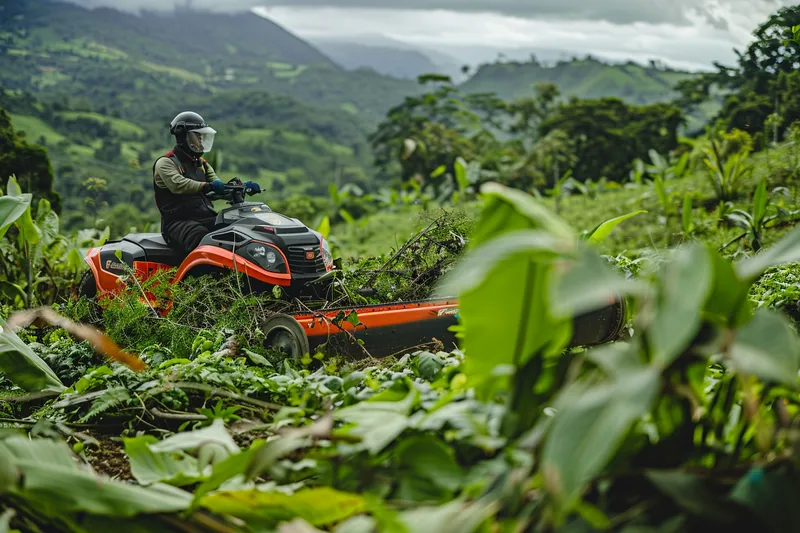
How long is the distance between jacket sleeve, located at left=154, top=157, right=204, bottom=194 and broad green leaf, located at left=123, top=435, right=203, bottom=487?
13.9 ft

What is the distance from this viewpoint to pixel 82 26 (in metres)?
149

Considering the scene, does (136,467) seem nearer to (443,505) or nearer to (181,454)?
(181,454)

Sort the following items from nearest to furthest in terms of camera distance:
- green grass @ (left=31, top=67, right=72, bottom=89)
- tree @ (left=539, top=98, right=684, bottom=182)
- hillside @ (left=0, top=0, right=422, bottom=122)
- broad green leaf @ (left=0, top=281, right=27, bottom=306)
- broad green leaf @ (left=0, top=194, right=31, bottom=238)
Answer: broad green leaf @ (left=0, top=194, right=31, bottom=238) → broad green leaf @ (left=0, top=281, right=27, bottom=306) → tree @ (left=539, top=98, right=684, bottom=182) → green grass @ (left=31, top=67, right=72, bottom=89) → hillside @ (left=0, top=0, right=422, bottom=122)

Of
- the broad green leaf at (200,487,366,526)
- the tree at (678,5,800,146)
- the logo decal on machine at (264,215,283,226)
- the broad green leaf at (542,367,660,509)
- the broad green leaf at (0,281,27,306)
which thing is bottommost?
the broad green leaf at (0,281,27,306)

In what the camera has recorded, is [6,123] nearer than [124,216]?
Yes

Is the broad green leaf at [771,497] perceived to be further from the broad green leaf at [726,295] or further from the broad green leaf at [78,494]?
the broad green leaf at [78,494]

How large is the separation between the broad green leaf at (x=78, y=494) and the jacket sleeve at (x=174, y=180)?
178 inches

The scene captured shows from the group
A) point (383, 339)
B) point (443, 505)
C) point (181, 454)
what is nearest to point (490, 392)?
point (443, 505)

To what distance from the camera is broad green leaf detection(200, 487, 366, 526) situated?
1.47m

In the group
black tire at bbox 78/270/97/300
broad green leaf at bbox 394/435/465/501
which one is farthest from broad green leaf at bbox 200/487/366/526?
black tire at bbox 78/270/97/300

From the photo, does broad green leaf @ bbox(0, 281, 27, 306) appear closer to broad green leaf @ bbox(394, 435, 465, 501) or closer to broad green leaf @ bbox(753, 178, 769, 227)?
broad green leaf @ bbox(394, 435, 465, 501)

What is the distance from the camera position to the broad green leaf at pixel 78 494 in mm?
1508

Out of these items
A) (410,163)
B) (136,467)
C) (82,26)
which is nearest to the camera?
(136,467)

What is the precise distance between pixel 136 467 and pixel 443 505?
2.92 feet
